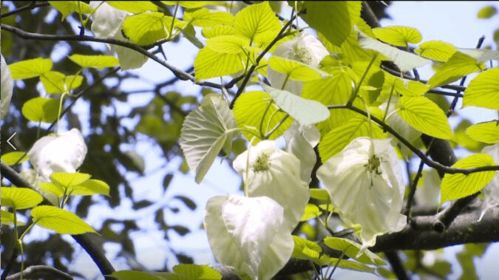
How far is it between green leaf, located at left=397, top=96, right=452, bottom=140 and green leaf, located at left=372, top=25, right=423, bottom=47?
8 cm

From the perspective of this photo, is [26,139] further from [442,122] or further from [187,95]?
[442,122]

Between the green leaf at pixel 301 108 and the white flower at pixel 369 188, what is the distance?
0.22 feet

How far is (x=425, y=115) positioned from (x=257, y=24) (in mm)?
149

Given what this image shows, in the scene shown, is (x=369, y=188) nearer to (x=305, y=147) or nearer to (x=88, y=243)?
(x=305, y=147)

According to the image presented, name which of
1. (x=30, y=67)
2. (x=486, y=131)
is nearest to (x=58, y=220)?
(x=30, y=67)

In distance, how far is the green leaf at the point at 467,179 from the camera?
0.69 m

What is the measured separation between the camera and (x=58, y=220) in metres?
0.64

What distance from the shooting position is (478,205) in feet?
3.37

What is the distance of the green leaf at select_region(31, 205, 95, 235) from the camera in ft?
2.07

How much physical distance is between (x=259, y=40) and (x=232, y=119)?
0.08m

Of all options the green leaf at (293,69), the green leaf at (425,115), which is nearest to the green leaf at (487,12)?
the green leaf at (425,115)

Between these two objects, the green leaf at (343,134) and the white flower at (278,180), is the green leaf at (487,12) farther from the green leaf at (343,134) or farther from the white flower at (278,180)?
the white flower at (278,180)

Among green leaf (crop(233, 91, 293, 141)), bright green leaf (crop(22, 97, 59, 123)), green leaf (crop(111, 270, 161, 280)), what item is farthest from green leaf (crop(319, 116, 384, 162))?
bright green leaf (crop(22, 97, 59, 123))

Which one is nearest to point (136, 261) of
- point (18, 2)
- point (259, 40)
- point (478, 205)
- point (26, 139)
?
point (26, 139)
